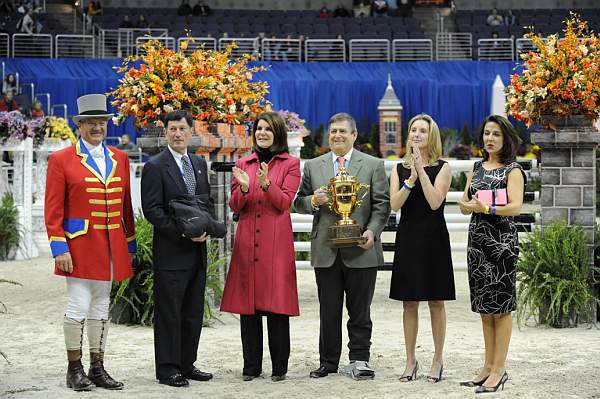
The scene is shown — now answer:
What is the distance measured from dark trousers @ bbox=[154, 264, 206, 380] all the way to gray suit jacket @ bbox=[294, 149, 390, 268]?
720mm

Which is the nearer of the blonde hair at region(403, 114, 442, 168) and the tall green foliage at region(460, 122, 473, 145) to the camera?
the blonde hair at region(403, 114, 442, 168)

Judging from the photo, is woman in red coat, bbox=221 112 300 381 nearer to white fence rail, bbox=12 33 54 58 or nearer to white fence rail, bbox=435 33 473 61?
white fence rail, bbox=12 33 54 58

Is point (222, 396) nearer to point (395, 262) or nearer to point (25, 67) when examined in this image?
point (395, 262)

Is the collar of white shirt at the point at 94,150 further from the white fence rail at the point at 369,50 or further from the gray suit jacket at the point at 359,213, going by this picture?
the white fence rail at the point at 369,50

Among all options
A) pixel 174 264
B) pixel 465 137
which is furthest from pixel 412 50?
pixel 174 264

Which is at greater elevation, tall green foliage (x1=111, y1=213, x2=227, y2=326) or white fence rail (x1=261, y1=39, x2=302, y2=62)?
white fence rail (x1=261, y1=39, x2=302, y2=62)

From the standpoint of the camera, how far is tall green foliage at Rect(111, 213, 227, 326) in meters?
7.33

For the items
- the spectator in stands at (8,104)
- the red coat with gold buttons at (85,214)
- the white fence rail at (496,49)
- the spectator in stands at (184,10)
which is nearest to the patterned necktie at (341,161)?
the red coat with gold buttons at (85,214)

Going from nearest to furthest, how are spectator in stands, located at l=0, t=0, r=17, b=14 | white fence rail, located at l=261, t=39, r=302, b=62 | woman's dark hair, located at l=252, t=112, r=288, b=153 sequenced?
1. woman's dark hair, located at l=252, t=112, r=288, b=153
2. white fence rail, located at l=261, t=39, r=302, b=62
3. spectator in stands, located at l=0, t=0, r=17, b=14

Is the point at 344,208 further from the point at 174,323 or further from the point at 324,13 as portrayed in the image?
the point at 324,13

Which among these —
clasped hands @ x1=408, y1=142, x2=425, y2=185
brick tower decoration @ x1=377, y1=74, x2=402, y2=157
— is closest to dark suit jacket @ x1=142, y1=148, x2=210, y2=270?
clasped hands @ x1=408, y1=142, x2=425, y2=185

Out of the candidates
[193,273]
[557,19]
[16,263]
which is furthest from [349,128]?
[557,19]

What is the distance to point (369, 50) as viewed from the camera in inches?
1006

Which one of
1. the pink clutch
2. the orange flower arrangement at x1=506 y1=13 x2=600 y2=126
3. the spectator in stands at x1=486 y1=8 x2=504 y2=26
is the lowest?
the pink clutch
